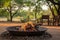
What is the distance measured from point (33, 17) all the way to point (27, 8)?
708 millimetres

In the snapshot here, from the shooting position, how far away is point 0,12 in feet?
38.5

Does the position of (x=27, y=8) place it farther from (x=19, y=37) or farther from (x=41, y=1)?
(x=19, y=37)

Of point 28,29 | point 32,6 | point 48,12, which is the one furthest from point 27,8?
point 28,29

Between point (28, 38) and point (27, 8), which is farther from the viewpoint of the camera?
point (27, 8)

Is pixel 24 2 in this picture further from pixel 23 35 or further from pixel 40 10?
pixel 23 35

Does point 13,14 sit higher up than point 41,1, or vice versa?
point 41,1

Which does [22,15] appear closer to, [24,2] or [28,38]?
[24,2]

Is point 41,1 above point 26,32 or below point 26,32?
above

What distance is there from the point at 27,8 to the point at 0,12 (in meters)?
1.64

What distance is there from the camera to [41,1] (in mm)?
11531

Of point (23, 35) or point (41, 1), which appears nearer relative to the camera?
point (23, 35)

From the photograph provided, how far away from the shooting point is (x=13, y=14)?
12.0 m

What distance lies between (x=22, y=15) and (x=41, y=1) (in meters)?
1.46

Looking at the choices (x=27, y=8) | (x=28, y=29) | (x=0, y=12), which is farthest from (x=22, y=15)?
(x=28, y=29)
